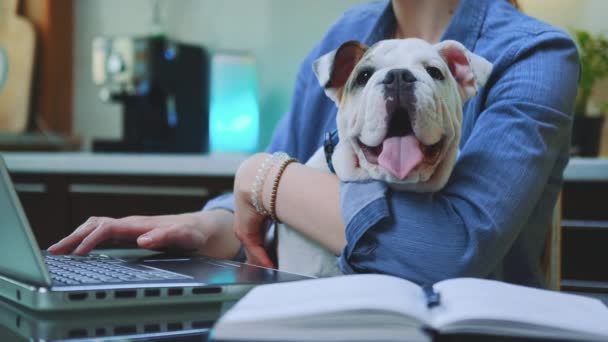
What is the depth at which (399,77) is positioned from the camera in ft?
2.73

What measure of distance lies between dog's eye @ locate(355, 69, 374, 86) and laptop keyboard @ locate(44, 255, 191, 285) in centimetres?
31

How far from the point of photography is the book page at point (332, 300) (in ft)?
1.69

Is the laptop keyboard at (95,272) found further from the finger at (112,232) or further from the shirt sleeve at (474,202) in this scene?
the shirt sleeve at (474,202)

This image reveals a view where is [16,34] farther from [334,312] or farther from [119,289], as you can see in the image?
[334,312]

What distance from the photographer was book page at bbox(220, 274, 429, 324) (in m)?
0.52

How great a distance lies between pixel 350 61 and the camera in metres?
0.95

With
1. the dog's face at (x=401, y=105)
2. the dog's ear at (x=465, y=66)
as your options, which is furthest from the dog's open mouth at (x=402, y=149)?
the dog's ear at (x=465, y=66)

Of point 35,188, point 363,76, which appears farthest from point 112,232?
point 35,188

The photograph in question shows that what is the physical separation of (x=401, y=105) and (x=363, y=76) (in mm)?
85

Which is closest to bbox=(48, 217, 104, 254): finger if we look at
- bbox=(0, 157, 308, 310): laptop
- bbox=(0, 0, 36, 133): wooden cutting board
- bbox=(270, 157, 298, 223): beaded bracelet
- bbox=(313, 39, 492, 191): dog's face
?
bbox=(0, 157, 308, 310): laptop

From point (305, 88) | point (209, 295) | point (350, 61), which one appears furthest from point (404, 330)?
point (305, 88)

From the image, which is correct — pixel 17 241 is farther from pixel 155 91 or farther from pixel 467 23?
pixel 155 91

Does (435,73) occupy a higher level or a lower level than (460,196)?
higher

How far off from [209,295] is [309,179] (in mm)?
263
